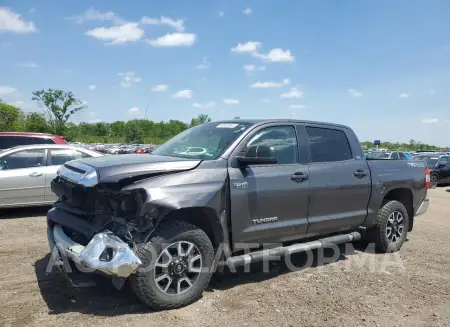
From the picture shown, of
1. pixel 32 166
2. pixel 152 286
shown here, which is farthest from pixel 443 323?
pixel 32 166

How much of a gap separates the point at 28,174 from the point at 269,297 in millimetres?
5770

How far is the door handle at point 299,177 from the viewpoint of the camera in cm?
475

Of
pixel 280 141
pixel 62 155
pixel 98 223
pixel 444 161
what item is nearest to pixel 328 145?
pixel 280 141

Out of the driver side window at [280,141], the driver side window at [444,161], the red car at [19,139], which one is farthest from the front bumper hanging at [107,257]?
the driver side window at [444,161]

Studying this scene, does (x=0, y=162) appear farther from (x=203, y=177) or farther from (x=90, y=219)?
(x=203, y=177)

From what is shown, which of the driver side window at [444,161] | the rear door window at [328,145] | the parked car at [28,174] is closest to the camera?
the rear door window at [328,145]

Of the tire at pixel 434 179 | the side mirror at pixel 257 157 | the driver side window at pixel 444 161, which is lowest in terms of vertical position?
the tire at pixel 434 179

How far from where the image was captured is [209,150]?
4547 millimetres

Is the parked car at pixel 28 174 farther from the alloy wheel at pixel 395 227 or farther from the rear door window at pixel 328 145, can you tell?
the alloy wheel at pixel 395 227

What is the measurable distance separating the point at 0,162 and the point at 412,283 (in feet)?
24.5

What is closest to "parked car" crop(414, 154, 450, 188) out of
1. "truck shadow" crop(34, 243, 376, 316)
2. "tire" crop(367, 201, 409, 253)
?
"tire" crop(367, 201, 409, 253)

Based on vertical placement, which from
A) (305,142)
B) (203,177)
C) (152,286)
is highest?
(305,142)

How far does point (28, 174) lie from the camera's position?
26.2 ft

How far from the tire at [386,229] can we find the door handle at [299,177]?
179 centimetres
